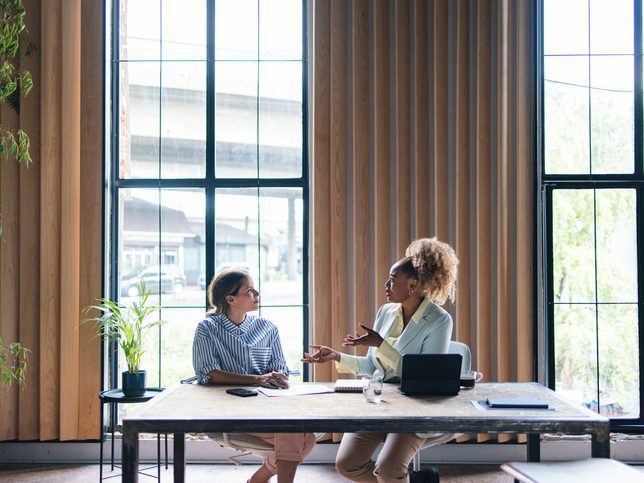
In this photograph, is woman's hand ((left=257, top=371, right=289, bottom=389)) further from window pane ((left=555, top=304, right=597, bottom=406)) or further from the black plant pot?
window pane ((left=555, top=304, right=597, bottom=406))

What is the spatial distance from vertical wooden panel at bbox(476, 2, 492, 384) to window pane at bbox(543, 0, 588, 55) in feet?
1.64

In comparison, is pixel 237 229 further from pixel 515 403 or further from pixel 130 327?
pixel 515 403

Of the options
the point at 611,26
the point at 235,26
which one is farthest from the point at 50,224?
the point at 611,26

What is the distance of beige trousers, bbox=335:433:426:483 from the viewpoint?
3109mm

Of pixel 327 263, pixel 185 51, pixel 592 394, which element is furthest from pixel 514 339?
pixel 185 51

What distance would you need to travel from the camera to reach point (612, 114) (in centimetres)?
488

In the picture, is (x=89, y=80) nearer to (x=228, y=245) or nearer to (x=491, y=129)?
(x=228, y=245)

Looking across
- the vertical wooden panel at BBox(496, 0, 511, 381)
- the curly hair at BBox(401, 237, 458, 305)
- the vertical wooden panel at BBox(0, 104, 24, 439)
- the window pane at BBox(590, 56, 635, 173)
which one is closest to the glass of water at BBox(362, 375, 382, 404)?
the curly hair at BBox(401, 237, 458, 305)

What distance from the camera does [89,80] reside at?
4.78 metres

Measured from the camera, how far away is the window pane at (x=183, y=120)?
16.4 ft

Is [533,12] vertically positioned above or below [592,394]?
above

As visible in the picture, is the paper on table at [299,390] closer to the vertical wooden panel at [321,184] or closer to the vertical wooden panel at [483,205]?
the vertical wooden panel at [321,184]

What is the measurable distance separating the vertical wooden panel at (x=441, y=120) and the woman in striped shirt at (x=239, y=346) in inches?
58.7

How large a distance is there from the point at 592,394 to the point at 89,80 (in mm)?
3956
